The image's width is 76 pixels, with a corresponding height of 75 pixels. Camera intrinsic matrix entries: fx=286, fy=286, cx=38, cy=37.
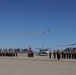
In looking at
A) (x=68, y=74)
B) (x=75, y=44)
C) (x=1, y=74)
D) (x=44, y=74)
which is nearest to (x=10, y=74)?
(x=1, y=74)

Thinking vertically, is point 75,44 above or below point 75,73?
above

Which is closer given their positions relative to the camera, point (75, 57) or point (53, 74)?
point (53, 74)

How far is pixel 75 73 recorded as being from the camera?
19469 millimetres

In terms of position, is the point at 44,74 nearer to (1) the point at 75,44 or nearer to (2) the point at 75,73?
(2) the point at 75,73

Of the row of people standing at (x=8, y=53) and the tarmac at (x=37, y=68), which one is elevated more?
the row of people standing at (x=8, y=53)

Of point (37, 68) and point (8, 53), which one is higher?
point (8, 53)

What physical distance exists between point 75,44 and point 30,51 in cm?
859

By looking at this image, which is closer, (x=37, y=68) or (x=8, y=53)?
(x=37, y=68)

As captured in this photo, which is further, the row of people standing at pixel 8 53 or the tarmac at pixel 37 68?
the row of people standing at pixel 8 53

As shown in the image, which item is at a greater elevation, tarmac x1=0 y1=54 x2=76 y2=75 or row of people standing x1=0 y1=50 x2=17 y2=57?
row of people standing x1=0 y1=50 x2=17 y2=57

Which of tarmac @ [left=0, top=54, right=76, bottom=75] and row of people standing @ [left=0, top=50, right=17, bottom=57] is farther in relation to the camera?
row of people standing @ [left=0, top=50, right=17, bottom=57]

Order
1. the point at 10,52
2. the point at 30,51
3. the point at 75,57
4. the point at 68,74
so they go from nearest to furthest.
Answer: the point at 68,74 → the point at 75,57 → the point at 30,51 → the point at 10,52

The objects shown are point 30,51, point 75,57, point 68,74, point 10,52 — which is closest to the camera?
point 68,74

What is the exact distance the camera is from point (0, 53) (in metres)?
55.2
